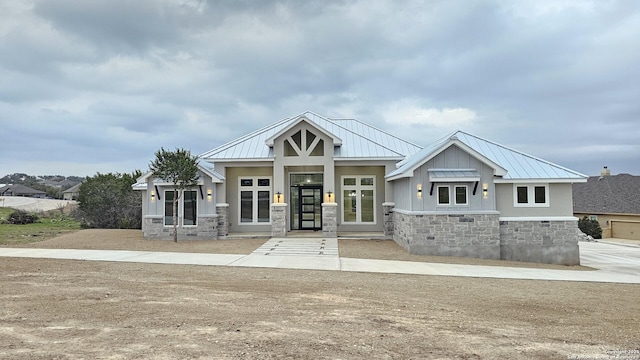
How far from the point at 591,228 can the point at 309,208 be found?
2387cm

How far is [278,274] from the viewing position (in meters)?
10.2

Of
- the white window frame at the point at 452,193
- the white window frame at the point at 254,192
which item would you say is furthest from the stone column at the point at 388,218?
the white window frame at the point at 254,192

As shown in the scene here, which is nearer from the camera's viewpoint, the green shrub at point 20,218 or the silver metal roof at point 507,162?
the silver metal roof at point 507,162

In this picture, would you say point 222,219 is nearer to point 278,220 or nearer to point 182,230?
point 182,230

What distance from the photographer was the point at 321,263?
12055 mm

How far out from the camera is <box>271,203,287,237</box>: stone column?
18.1 metres

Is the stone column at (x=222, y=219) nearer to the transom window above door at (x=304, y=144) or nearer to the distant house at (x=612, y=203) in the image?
the transom window above door at (x=304, y=144)

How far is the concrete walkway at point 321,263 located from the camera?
11.2 meters

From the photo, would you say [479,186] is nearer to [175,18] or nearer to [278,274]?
[278,274]

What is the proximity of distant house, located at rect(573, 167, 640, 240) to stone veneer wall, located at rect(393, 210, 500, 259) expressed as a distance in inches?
902

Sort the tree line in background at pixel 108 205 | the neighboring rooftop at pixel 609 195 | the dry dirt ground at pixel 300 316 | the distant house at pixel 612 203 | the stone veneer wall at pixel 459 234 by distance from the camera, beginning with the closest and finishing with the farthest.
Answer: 1. the dry dirt ground at pixel 300 316
2. the stone veneer wall at pixel 459 234
3. the tree line in background at pixel 108 205
4. the distant house at pixel 612 203
5. the neighboring rooftop at pixel 609 195

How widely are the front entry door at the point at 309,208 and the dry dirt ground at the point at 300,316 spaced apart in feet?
33.6

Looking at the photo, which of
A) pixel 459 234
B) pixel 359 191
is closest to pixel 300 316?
pixel 459 234

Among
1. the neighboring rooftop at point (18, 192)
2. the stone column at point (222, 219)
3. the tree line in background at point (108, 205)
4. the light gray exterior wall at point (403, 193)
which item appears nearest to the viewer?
the light gray exterior wall at point (403, 193)
